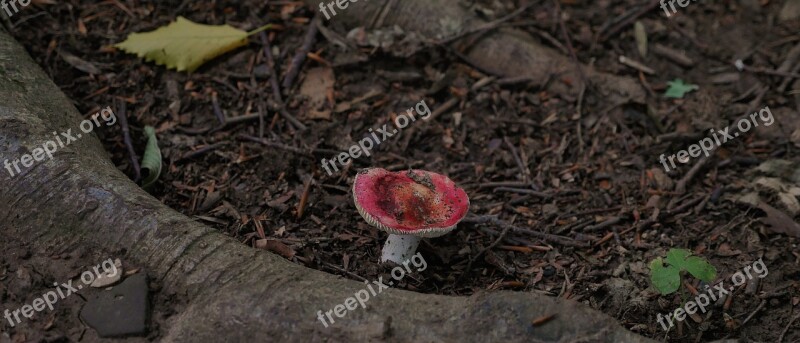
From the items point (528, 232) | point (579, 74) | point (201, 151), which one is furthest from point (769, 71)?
point (201, 151)

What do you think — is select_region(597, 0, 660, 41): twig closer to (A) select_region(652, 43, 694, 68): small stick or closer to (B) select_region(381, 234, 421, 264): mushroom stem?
(A) select_region(652, 43, 694, 68): small stick

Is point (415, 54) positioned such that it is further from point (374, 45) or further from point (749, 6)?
point (749, 6)

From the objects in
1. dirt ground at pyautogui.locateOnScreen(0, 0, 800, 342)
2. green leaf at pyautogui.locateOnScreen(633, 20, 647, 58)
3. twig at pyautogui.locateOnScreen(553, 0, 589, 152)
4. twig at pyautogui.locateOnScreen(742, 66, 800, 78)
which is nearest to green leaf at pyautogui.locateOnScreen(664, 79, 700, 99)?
dirt ground at pyautogui.locateOnScreen(0, 0, 800, 342)

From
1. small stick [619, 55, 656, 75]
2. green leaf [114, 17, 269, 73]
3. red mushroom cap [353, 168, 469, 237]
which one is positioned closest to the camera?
red mushroom cap [353, 168, 469, 237]

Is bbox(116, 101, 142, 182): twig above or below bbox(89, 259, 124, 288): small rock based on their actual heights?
above

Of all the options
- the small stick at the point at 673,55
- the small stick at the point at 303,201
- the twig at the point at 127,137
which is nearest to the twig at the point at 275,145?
the small stick at the point at 303,201

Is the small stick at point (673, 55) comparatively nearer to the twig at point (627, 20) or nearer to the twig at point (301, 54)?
the twig at point (627, 20)
